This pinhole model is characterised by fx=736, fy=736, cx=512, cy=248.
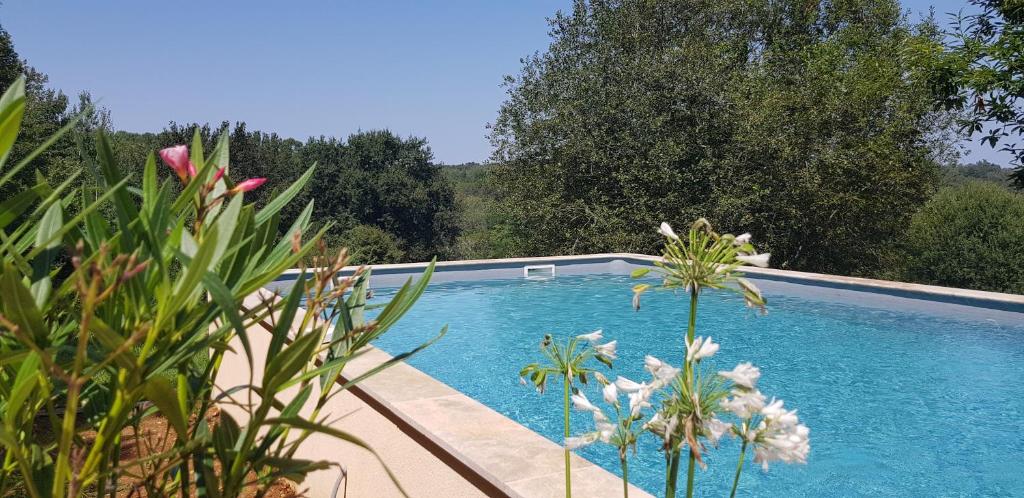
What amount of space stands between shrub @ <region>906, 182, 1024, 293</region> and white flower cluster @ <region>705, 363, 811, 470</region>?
1584 cm

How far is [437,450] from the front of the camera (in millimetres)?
2652

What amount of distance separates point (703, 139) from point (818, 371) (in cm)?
862

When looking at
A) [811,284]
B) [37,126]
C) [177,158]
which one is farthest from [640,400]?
[37,126]

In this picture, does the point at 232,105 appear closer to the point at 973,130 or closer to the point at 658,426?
the point at 973,130

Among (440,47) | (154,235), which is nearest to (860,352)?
(154,235)

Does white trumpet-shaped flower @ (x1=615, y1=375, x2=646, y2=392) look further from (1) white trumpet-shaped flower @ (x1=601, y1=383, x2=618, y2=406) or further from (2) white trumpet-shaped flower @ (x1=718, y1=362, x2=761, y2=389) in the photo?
(2) white trumpet-shaped flower @ (x1=718, y1=362, x2=761, y2=389)

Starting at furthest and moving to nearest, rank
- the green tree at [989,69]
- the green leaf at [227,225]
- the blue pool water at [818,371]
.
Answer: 1. the green tree at [989,69]
2. the blue pool water at [818,371]
3. the green leaf at [227,225]

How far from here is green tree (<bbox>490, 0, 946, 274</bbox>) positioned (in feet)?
46.2

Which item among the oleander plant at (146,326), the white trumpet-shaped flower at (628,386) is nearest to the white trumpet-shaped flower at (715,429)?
the white trumpet-shaped flower at (628,386)

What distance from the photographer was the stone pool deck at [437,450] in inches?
89.0

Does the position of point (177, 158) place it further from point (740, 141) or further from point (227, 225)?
point (740, 141)

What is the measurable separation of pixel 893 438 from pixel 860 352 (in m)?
2.25

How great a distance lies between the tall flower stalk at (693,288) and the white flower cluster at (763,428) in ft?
0.13

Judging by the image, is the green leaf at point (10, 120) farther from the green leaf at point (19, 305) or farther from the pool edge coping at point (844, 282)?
the pool edge coping at point (844, 282)
